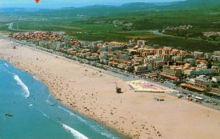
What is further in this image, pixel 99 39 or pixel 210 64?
pixel 99 39

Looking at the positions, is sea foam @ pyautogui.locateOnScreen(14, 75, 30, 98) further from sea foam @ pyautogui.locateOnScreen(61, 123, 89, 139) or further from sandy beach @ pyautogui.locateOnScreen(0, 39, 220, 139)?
sea foam @ pyautogui.locateOnScreen(61, 123, 89, 139)

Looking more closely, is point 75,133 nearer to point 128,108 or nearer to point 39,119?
point 39,119

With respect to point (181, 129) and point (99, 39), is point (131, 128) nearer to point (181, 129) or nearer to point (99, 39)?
point (181, 129)

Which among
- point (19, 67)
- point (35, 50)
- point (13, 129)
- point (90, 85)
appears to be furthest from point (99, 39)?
point (13, 129)

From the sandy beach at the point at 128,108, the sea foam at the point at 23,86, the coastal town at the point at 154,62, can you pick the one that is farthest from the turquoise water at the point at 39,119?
the coastal town at the point at 154,62

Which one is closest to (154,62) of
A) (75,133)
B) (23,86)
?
(23,86)

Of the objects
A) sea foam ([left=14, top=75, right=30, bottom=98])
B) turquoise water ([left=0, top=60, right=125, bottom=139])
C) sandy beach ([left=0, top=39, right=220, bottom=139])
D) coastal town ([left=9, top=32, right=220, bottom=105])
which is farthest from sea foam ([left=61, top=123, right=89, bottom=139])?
coastal town ([left=9, top=32, right=220, bottom=105])

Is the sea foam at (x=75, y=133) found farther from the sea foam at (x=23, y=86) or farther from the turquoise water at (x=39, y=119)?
the sea foam at (x=23, y=86)
